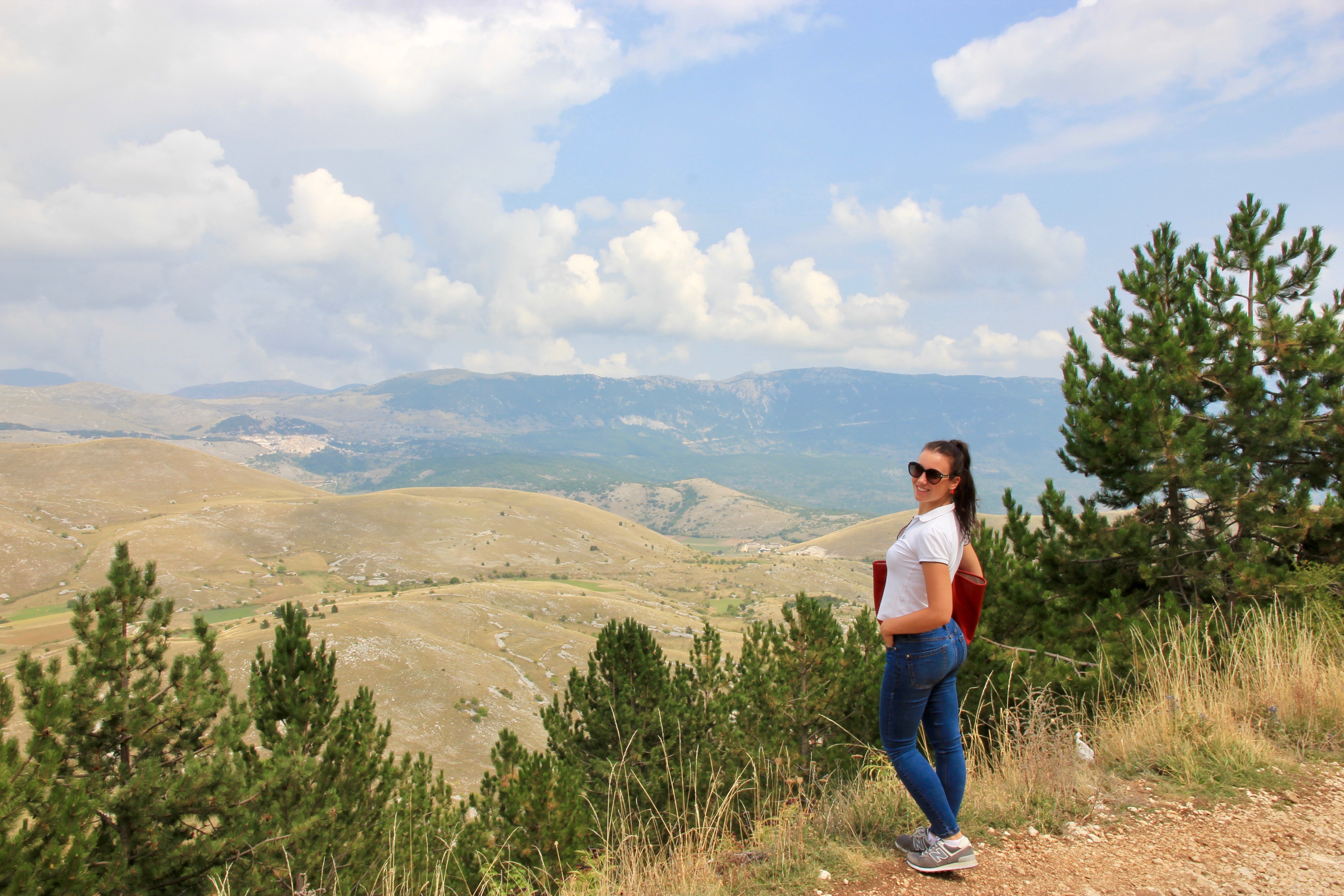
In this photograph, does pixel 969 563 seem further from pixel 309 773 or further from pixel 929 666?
pixel 309 773

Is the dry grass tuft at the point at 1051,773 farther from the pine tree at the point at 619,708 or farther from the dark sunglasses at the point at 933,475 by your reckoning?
the pine tree at the point at 619,708

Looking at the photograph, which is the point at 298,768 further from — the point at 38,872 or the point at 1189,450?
the point at 1189,450

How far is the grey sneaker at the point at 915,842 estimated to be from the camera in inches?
167

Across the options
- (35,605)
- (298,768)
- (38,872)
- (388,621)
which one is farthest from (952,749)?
(35,605)

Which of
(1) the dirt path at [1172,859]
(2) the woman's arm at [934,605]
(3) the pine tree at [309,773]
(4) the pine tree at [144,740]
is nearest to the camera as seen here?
(1) the dirt path at [1172,859]

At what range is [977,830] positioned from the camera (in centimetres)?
459

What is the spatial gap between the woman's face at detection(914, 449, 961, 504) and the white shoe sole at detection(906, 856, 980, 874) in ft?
6.66

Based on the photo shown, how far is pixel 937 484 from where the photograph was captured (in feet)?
14.0

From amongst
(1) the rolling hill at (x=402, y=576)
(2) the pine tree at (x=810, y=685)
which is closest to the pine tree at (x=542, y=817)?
(2) the pine tree at (x=810, y=685)

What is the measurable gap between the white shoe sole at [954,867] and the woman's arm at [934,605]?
52.3 inches

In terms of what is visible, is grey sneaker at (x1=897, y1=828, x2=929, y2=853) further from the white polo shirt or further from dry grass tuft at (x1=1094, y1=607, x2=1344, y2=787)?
dry grass tuft at (x1=1094, y1=607, x2=1344, y2=787)

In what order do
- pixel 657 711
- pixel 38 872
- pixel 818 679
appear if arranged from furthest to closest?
pixel 818 679, pixel 657 711, pixel 38 872

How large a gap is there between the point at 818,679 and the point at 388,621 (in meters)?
62.6

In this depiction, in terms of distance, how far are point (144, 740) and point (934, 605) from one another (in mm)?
8822
